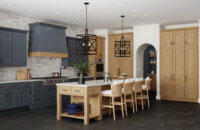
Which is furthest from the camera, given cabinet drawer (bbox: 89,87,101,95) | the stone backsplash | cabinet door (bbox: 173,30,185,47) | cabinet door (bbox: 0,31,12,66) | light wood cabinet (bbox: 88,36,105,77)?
light wood cabinet (bbox: 88,36,105,77)

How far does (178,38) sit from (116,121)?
5.11 m

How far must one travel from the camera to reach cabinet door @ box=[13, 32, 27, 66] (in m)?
7.76

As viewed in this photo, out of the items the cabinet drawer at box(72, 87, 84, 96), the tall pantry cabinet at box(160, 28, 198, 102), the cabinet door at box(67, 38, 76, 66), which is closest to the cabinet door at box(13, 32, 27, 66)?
the cabinet door at box(67, 38, 76, 66)

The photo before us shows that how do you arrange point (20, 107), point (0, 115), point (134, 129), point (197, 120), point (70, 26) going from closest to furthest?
1. point (134, 129)
2. point (197, 120)
3. point (0, 115)
4. point (20, 107)
5. point (70, 26)

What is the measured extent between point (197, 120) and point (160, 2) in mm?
3299

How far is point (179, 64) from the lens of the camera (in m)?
9.74

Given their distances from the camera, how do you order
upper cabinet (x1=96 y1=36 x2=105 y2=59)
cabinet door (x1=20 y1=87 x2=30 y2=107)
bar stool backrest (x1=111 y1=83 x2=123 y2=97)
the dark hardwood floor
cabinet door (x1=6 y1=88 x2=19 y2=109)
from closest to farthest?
1. the dark hardwood floor
2. bar stool backrest (x1=111 y1=83 x2=123 y2=97)
3. cabinet door (x1=6 y1=88 x2=19 y2=109)
4. cabinet door (x1=20 y1=87 x2=30 y2=107)
5. upper cabinet (x1=96 y1=36 x2=105 y2=59)

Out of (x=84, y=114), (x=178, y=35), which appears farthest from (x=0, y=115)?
(x=178, y=35)

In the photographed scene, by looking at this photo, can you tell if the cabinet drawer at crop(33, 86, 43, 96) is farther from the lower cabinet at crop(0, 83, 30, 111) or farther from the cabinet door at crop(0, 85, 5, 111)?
the cabinet door at crop(0, 85, 5, 111)

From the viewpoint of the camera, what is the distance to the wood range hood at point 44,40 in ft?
27.4

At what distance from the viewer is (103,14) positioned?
828 cm

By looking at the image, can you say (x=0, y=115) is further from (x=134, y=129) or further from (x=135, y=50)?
(x=135, y=50)

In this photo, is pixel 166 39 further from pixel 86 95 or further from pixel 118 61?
pixel 86 95

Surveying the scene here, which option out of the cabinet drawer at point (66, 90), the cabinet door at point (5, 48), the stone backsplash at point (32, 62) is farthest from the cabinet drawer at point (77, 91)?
the stone backsplash at point (32, 62)
